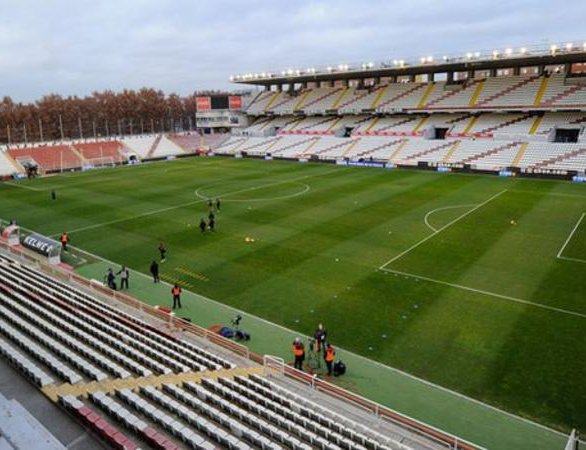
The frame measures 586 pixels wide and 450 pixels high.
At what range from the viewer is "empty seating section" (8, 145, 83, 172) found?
6084cm

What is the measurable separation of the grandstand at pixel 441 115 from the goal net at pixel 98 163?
662 inches

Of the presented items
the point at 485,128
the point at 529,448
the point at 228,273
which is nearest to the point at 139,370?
the point at 529,448

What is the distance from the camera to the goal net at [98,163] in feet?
204

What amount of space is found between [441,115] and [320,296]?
4972 cm

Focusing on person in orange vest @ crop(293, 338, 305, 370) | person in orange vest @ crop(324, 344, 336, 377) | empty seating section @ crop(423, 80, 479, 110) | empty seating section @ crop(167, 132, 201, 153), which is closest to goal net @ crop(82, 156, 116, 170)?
empty seating section @ crop(167, 132, 201, 153)

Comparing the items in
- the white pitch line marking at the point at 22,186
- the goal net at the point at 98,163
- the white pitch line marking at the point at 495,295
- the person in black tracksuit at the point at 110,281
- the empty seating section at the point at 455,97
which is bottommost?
the white pitch line marking at the point at 495,295

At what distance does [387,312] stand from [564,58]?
47163 mm

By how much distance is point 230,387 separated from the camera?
11.6 meters

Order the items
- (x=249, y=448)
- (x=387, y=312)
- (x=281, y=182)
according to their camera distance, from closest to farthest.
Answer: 1. (x=249, y=448)
2. (x=387, y=312)
3. (x=281, y=182)

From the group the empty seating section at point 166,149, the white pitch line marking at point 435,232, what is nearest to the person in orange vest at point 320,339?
the white pitch line marking at point 435,232

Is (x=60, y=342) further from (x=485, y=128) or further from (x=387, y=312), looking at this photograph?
(x=485, y=128)

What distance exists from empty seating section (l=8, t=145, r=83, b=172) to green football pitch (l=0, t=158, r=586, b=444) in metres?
16.0

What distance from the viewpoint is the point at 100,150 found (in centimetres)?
6844

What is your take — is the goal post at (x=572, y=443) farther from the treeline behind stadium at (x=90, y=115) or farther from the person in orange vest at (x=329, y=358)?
the treeline behind stadium at (x=90, y=115)
